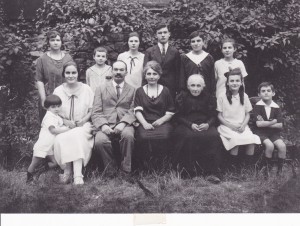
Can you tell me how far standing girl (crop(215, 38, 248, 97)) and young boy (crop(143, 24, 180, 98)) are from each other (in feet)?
1.72

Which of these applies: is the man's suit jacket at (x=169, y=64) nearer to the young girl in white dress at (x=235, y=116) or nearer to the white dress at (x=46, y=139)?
the young girl in white dress at (x=235, y=116)

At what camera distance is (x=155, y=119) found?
5207 mm

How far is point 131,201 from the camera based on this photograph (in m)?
4.38

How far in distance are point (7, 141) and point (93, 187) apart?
1.90 metres

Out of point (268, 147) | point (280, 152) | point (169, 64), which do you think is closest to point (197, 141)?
point (268, 147)

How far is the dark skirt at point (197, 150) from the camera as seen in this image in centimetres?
502

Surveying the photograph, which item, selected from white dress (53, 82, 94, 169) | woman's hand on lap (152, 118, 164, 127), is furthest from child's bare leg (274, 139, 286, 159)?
white dress (53, 82, 94, 169)

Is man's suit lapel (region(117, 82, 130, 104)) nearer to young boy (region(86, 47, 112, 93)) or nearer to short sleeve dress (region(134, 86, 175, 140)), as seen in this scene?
short sleeve dress (region(134, 86, 175, 140))

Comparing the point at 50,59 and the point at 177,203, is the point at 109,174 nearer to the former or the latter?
the point at 177,203

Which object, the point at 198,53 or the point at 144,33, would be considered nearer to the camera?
the point at 198,53

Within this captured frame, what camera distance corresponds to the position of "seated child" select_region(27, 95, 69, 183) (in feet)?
16.2

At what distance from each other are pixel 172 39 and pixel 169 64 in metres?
1.05

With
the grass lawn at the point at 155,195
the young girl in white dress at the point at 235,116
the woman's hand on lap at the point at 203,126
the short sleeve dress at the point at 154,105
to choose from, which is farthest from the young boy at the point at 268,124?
the short sleeve dress at the point at 154,105
